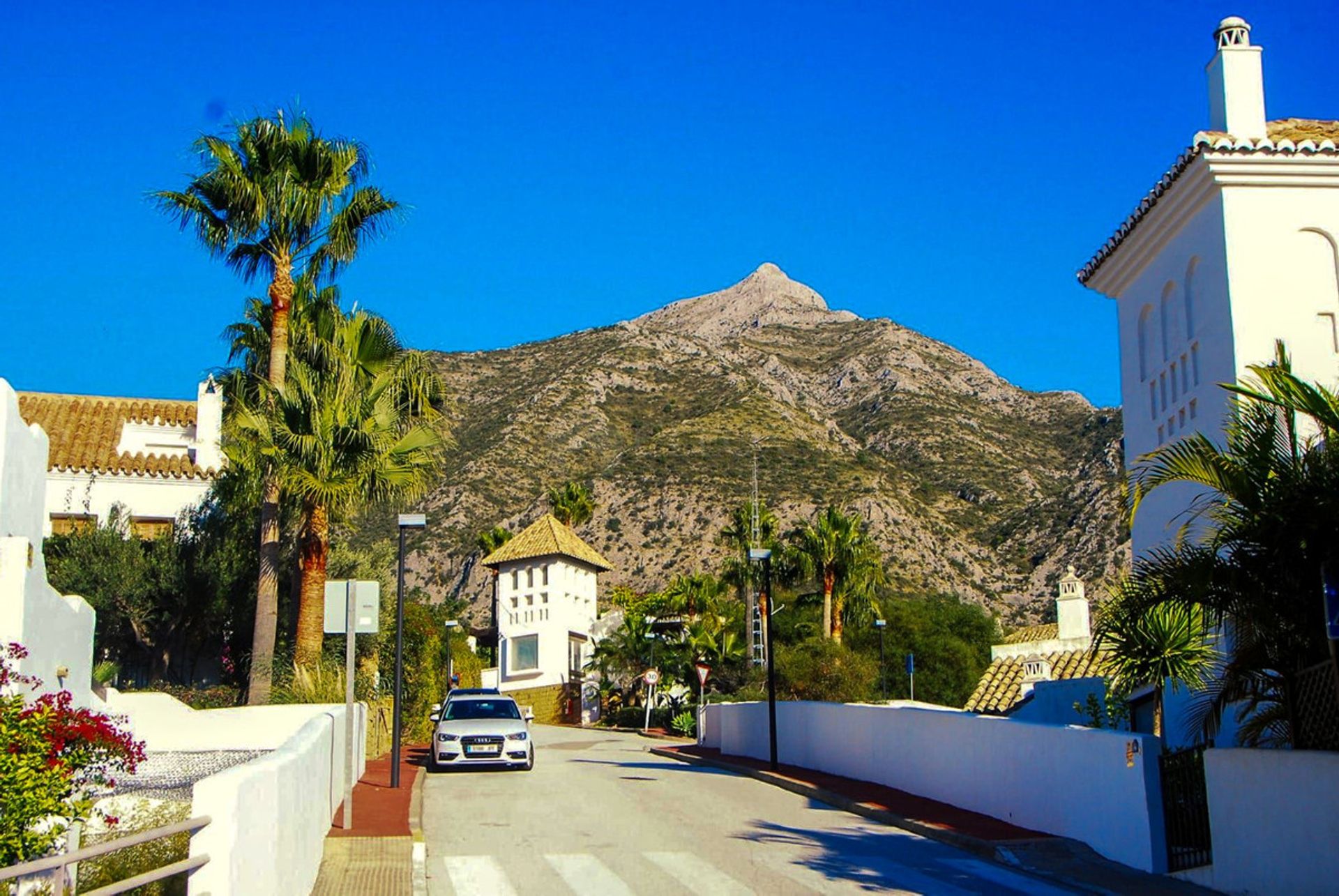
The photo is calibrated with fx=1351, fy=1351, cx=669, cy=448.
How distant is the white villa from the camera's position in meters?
68.7

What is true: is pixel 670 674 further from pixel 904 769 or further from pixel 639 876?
pixel 639 876

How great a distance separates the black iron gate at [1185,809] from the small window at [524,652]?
5681 cm

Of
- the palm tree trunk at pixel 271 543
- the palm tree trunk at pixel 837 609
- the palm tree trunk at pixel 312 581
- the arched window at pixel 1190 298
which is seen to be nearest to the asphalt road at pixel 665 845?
the palm tree trunk at pixel 312 581

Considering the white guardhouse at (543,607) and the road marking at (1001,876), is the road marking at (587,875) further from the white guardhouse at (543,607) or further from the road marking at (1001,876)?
the white guardhouse at (543,607)

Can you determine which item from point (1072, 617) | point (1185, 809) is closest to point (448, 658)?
point (1072, 617)

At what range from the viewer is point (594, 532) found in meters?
92.1

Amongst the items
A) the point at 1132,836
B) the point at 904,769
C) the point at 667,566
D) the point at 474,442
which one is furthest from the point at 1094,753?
the point at 474,442

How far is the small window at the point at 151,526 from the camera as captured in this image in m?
31.8

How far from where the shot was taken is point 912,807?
18.6 m

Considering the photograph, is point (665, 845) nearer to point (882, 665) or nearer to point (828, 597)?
point (828, 597)

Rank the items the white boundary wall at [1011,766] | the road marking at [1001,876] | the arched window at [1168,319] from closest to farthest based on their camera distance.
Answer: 1. the road marking at [1001,876]
2. the white boundary wall at [1011,766]
3. the arched window at [1168,319]

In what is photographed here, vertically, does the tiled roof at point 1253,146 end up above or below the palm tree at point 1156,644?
above

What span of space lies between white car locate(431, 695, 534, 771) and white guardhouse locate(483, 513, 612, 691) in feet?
139

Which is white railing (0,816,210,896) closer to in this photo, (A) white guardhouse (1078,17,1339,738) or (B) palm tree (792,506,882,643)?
(A) white guardhouse (1078,17,1339,738)
